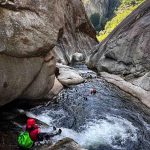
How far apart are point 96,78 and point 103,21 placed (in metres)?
117

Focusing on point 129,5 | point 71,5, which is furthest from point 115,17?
point 71,5

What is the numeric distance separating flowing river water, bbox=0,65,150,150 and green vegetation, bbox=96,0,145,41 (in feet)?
345

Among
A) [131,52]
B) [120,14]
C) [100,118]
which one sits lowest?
[120,14]

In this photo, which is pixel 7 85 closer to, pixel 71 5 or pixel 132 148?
pixel 132 148

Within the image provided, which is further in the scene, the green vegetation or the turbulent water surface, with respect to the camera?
the green vegetation

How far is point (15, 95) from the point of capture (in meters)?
19.2

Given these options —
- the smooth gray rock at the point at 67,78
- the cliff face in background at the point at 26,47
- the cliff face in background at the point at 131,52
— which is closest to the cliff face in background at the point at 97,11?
the cliff face in background at the point at 131,52

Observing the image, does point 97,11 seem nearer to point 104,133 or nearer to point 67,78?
point 67,78

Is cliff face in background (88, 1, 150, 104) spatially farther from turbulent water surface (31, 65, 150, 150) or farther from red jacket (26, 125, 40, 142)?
red jacket (26, 125, 40, 142)

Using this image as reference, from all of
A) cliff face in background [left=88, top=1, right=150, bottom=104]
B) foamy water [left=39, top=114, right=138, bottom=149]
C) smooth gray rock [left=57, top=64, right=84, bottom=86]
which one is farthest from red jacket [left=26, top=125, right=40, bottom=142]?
cliff face in background [left=88, top=1, right=150, bottom=104]

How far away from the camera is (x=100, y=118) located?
20875 mm

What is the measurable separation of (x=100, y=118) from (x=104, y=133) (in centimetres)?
285

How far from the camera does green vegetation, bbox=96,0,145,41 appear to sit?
136500 mm

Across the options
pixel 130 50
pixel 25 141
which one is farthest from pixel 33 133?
pixel 130 50
